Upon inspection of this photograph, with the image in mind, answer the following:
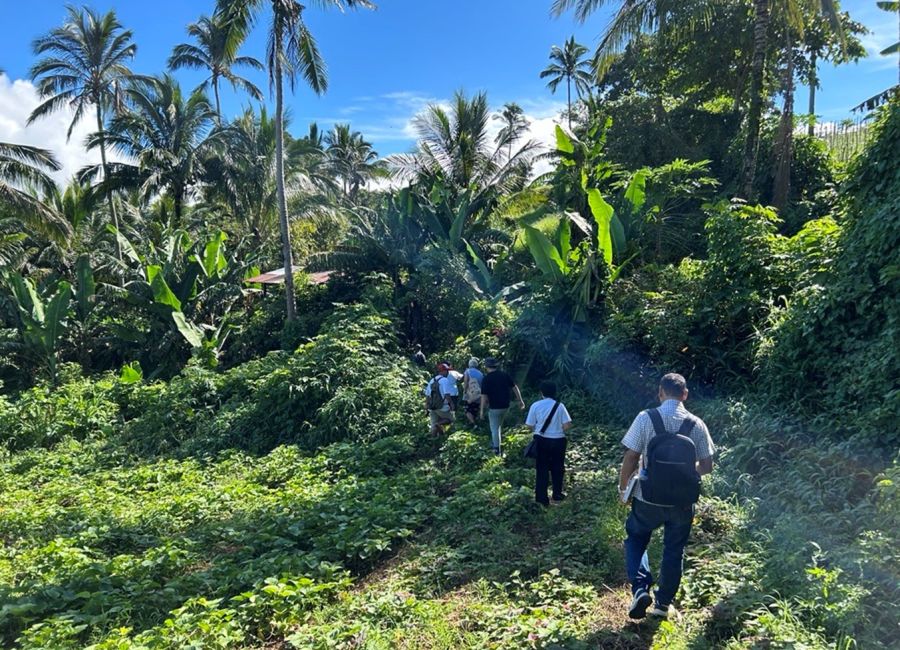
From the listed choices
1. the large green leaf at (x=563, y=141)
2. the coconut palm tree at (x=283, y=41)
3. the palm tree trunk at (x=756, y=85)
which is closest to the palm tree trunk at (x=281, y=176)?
the coconut palm tree at (x=283, y=41)

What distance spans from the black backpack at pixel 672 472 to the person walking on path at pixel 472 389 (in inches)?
212

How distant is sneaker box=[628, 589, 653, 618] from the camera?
339cm

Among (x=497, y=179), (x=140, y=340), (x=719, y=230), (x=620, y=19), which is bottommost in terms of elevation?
(x=140, y=340)

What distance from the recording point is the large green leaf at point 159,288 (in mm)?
14023

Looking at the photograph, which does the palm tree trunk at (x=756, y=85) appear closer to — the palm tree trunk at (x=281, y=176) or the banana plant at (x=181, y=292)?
the palm tree trunk at (x=281, y=176)

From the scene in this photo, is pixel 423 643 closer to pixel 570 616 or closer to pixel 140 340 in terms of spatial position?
pixel 570 616

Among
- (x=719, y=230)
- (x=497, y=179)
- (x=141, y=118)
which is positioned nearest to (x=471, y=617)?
(x=719, y=230)

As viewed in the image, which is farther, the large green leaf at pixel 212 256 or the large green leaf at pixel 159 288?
the large green leaf at pixel 212 256

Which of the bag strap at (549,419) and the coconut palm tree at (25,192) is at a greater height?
the coconut palm tree at (25,192)

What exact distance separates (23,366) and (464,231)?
1281 cm

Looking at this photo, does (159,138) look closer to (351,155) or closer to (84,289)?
(84,289)

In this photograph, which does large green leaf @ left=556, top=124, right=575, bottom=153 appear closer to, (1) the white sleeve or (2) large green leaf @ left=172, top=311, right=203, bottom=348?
(1) the white sleeve

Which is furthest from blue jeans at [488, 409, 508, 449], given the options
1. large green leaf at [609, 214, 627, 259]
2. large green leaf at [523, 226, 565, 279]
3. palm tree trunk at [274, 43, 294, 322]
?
palm tree trunk at [274, 43, 294, 322]

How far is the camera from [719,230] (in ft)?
24.6
